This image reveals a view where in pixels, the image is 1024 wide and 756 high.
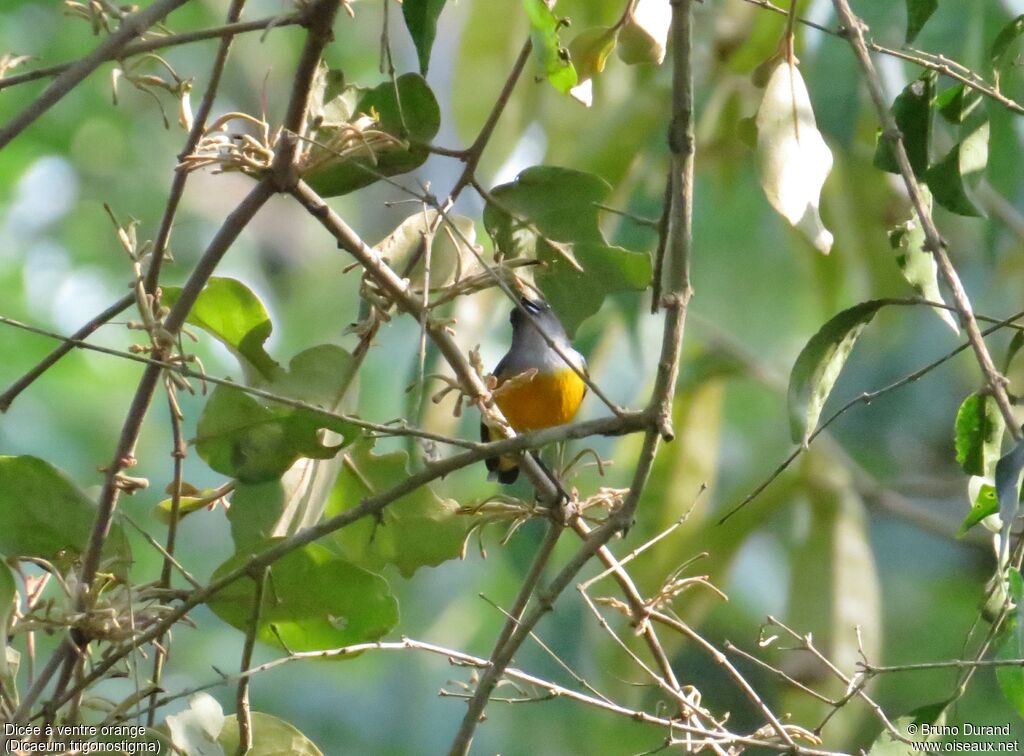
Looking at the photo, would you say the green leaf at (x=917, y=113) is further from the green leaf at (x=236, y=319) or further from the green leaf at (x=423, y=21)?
the green leaf at (x=236, y=319)

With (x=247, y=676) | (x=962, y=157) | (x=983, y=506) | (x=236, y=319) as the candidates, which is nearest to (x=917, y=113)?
(x=962, y=157)

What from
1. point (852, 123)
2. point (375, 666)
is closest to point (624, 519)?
point (852, 123)

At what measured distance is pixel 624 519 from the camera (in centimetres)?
99

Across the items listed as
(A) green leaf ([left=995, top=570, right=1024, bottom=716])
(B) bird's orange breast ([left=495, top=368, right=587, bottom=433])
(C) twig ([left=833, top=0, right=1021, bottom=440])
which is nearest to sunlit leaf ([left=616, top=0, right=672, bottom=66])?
(C) twig ([left=833, top=0, right=1021, bottom=440])

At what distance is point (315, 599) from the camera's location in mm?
1188

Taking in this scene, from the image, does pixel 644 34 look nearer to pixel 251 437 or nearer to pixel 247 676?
pixel 251 437

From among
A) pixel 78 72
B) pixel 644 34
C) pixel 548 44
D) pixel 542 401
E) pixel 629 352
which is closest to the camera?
pixel 78 72

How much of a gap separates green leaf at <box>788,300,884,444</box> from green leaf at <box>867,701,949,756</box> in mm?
279

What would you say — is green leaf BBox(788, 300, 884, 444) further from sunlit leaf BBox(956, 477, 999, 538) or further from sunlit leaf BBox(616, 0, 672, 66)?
sunlit leaf BBox(616, 0, 672, 66)

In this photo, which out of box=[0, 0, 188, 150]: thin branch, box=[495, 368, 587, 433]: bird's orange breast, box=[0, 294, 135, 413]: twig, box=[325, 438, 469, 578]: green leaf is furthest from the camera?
box=[495, 368, 587, 433]: bird's orange breast

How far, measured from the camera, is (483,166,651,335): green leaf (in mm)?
1170

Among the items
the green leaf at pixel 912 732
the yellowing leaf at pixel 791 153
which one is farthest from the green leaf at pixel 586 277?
the green leaf at pixel 912 732

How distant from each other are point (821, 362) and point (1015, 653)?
0.99 feet

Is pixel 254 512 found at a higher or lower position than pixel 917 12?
lower
